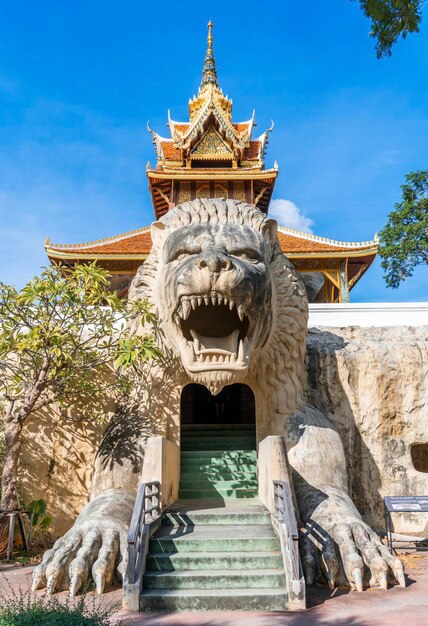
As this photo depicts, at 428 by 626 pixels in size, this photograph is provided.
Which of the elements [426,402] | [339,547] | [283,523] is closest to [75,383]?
[283,523]

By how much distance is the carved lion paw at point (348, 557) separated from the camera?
3.82 m

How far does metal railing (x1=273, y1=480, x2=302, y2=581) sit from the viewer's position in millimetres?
3605

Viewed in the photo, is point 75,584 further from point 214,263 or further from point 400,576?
point 214,263

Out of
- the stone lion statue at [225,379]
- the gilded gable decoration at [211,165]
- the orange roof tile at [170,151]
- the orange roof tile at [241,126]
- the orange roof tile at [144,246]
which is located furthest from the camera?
the orange roof tile at [241,126]

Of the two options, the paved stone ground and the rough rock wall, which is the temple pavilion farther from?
the paved stone ground

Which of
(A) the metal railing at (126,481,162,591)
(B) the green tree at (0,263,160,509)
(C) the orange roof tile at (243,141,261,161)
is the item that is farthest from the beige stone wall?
(C) the orange roof tile at (243,141,261,161)

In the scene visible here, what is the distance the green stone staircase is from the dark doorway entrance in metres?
4.40

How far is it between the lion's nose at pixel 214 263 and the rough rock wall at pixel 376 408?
245 centimetres

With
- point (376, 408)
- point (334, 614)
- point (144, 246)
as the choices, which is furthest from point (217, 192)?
point (334, 614)

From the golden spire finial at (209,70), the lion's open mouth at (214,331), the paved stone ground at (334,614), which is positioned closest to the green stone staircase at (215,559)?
the paved stone ground at (334,614)

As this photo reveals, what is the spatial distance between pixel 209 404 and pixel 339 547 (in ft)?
Answer: 21.1

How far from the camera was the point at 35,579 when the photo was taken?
371 centimetres

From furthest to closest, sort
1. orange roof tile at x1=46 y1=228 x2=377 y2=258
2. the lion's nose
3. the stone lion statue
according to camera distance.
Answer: orange roof tile at x1=46 y1=228 x2=377 y2=258
the lion's nose
the stone lion statue

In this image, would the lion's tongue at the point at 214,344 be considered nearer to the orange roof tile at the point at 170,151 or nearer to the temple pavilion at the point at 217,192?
the temple pavilion at the point at 217,192
